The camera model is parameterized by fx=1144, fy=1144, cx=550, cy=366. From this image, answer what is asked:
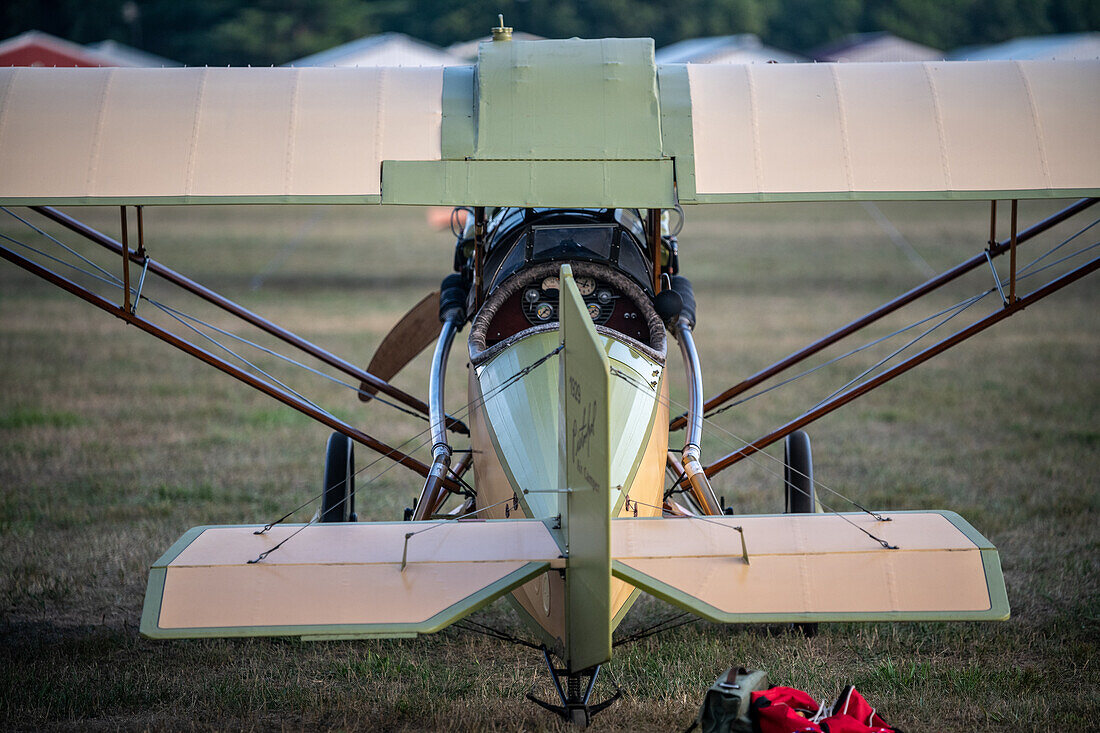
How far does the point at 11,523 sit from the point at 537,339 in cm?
459

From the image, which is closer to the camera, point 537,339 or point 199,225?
point 537,339

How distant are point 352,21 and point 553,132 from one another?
56532 millimetres

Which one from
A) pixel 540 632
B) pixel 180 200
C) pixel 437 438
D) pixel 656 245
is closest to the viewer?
pixel 540 632

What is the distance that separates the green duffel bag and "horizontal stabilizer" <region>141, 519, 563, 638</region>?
2.64 feet

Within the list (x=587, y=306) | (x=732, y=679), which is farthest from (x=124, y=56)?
(x=732, y=679)

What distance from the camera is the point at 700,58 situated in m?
36.8

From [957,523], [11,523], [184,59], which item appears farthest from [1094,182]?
[184,59]

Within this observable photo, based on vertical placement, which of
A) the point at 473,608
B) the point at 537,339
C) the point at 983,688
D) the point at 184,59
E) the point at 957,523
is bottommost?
the point at 983,688

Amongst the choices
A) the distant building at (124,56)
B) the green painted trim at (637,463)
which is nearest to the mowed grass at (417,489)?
the green painted trim at (637,463)

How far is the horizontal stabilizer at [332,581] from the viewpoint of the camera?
3.58m

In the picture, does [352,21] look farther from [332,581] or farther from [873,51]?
[332,581]

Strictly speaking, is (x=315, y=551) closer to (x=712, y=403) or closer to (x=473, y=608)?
(x=473, y=608)

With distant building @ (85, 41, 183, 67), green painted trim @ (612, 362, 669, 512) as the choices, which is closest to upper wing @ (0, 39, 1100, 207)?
green painted trim @ (612, 362, 669, 512)

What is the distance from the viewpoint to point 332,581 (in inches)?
147
